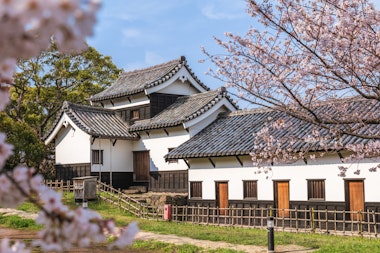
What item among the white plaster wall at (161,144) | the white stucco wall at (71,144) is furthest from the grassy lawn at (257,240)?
the white stucco wall at (71,144)

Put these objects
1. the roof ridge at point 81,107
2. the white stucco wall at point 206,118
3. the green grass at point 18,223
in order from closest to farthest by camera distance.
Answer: the green grass at point 18,223, the white stucco wall at point 206,118, the roof ridge at point 81,107

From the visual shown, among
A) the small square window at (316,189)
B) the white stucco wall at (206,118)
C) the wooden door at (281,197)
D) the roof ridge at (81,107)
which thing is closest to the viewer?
the small square window at (316,189)

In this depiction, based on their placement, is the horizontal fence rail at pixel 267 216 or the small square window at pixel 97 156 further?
the small square window at pixel 97 156

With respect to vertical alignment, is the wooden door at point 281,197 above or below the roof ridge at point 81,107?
below

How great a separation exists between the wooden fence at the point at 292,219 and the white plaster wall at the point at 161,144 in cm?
438

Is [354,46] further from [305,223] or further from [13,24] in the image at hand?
[305,223]

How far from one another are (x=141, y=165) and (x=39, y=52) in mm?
29373

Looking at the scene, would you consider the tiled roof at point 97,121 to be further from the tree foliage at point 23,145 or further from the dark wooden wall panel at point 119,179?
the tree foliage at point 23,145

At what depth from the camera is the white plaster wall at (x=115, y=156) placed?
102 ft

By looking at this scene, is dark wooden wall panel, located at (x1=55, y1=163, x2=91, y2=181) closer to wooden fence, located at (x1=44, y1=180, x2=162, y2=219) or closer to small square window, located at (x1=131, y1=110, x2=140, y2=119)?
wooden fence, located at (x1=44, y1=180, x2=162, y2=219)

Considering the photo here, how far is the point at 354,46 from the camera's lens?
9766 millimetres

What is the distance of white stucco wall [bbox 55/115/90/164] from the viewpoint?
31.0 m

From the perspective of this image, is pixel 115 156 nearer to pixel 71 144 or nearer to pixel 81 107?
pixel 71 144

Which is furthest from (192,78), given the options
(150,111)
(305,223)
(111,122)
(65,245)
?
(65,245)
